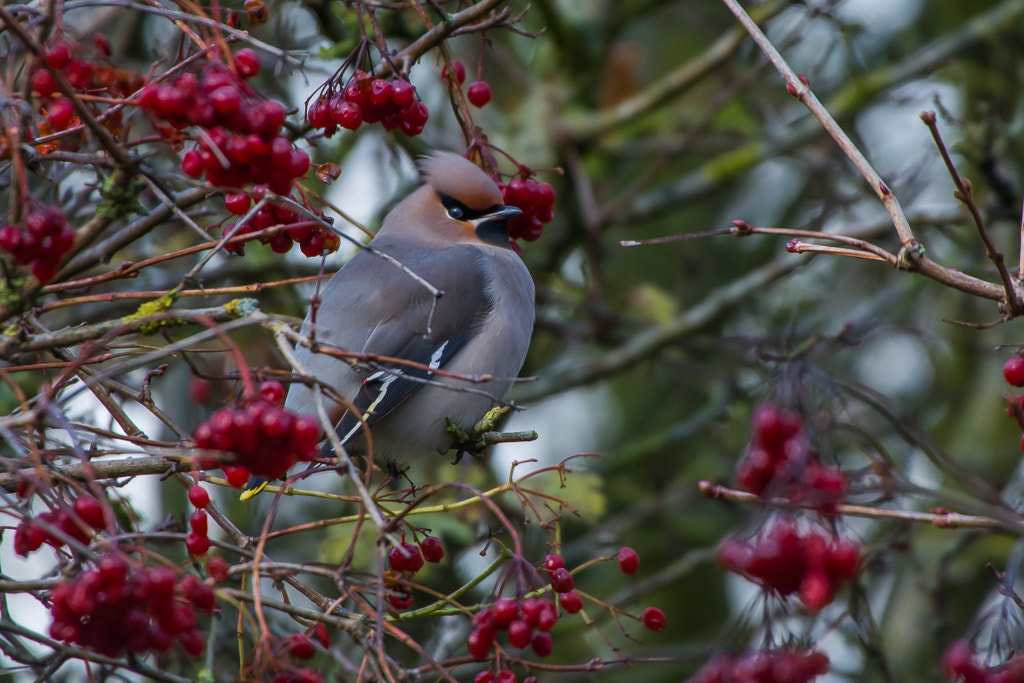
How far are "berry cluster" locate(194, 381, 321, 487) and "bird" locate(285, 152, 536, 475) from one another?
4.88 feet

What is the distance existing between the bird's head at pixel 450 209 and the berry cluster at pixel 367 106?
44.7 inches

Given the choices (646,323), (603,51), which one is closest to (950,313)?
(646,323)

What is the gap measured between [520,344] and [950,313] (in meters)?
3.45

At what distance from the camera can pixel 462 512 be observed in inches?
187

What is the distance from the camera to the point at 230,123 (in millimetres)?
2121

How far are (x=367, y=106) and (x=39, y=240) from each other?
1.05m

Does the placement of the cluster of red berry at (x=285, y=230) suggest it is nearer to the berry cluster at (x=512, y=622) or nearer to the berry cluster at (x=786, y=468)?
the berry cluster at (x=512, y=622)

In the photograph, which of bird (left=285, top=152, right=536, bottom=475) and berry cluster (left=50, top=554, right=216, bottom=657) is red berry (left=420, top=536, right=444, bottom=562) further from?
berry cluster (left=50, top=554, right=216, bottom=657)

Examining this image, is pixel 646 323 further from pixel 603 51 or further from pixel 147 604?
pixel 147 604

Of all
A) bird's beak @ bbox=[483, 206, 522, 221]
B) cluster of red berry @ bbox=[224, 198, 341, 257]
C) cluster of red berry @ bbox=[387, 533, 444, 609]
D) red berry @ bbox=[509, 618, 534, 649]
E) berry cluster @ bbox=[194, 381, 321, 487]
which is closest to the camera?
berry cluster @ bbox=[194, 381, 321, 487]

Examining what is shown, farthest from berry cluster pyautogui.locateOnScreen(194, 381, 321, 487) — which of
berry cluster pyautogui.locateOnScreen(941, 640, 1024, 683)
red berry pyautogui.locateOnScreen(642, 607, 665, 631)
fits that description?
berry cluster pyautogui.locateOnScreen(941, 640, 1024, 683)

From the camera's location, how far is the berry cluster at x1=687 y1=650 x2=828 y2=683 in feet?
6.22

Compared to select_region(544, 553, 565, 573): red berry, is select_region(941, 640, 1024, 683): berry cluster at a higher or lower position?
lower

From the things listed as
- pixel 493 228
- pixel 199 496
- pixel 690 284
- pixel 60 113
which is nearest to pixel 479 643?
pixel 199 496
